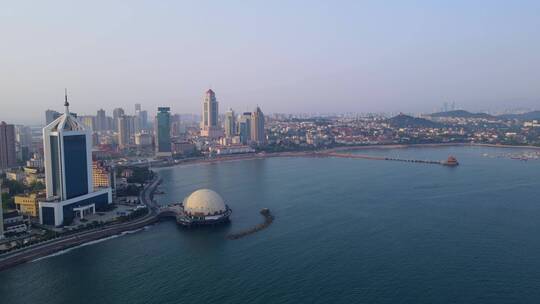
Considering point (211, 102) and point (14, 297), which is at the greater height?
point (211, 102)

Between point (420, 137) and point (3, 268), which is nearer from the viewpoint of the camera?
point (3, 268)

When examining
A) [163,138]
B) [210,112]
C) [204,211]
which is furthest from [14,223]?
[210,112]

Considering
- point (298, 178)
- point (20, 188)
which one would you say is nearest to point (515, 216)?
point (298, 178)

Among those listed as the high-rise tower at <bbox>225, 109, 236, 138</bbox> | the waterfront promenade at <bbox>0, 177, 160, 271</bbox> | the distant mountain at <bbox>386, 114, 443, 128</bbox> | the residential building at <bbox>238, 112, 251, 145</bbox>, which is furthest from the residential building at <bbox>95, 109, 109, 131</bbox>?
the waterfront promenade at <bbox>0, 177, 160, 271</bbox>

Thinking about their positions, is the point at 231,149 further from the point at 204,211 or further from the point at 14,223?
the point at 14,223

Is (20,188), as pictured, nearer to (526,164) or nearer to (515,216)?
(515,216)

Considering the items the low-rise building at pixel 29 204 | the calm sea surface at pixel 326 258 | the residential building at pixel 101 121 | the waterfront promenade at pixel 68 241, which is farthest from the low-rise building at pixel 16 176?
the residential building at pixel 101 121
